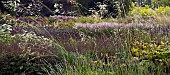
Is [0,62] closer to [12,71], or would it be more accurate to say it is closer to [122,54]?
[12,71]

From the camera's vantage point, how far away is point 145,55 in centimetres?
518

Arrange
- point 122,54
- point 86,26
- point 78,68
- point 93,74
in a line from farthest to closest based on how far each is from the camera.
Answer: point 86,26
point 122,54
point 78,68
point 93,74

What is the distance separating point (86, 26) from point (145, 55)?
185 inches

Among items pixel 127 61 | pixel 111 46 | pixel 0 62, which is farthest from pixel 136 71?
pixel 0 62

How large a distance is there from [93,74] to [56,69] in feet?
3.18

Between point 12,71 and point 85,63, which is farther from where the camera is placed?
point 12,71

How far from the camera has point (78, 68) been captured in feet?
16.0

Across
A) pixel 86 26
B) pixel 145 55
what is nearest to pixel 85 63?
pixel 145 55

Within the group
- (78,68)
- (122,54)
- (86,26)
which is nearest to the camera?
(78,68)

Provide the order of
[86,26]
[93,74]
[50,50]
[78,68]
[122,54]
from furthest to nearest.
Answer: [86,26] < [50,50] < [122,54] < [78,68] < [93,74]

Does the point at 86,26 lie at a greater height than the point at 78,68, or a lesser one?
lesser

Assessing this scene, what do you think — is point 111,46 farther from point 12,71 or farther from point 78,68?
point 12,71

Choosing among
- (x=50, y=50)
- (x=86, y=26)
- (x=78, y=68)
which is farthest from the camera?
(x=86, y=26)

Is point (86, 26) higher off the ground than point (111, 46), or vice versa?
point (111, 46)
